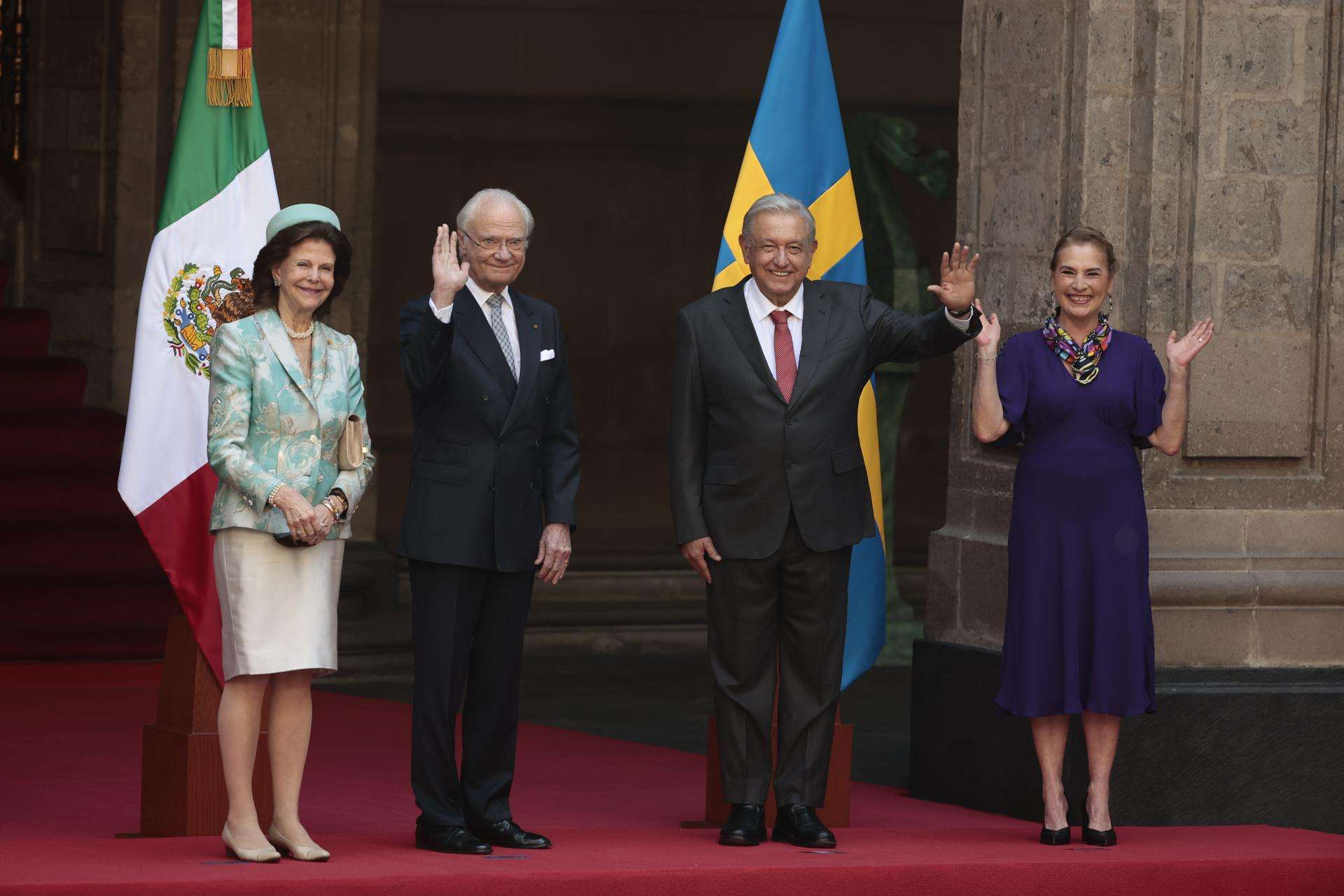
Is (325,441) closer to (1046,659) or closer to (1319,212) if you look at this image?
(1046,659)

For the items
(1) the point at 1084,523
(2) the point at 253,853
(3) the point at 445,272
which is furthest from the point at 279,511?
(1) the point at 1084,523

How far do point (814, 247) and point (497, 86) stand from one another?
729 cm

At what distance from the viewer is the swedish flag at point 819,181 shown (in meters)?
6.11

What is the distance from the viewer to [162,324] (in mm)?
5562

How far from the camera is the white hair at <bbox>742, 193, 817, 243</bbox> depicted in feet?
18.2

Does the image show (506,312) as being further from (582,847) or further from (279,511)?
(582,847)

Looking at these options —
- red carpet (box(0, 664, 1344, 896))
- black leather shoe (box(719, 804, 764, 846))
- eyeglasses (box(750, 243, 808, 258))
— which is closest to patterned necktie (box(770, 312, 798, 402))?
eyeglasses (box(750, 243, 808, 258))

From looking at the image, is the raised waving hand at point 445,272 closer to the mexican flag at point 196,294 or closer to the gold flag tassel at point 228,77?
the mexican flag at point 196,294

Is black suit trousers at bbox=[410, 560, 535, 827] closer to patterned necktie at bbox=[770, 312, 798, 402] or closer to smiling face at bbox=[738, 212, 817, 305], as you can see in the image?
patterned necktie at bbox=[770, 312, 798, 402]

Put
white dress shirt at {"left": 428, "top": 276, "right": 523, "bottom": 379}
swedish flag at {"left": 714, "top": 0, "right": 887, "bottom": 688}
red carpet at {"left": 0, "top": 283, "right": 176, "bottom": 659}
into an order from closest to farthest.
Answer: white dress shirt at {"left": 428, "top": 276, "right": 523, "bottom": 379}
swedish flag at {"left": 714, "top": 0, "right": 887, "bottom": 688}
red carpet at {"left": 0, "top": 283, "right": 176, "bottom": 659}

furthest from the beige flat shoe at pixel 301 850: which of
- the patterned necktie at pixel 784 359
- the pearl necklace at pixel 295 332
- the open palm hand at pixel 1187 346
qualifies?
the open palm hand at pixel 1187 346

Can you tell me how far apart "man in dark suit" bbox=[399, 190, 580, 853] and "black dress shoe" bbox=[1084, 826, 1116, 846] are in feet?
4.53

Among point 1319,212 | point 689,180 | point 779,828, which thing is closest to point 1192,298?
point 1319,212

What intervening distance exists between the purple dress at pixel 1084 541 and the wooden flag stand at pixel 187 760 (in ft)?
6.35
